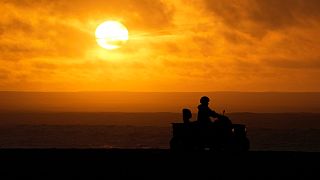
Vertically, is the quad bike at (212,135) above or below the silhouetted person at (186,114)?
below

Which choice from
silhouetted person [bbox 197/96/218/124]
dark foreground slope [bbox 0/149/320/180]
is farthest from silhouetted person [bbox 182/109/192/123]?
dark foreground slope [bbox 0/149/320/180]

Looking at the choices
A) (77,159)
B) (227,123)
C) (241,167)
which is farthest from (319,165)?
(77,159)

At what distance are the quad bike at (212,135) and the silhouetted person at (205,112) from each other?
0.51 ft

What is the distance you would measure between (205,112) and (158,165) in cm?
364

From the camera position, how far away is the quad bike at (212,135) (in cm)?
2156

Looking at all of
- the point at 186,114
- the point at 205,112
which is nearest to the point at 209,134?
the point at 205,112

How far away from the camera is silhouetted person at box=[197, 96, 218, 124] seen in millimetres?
21328

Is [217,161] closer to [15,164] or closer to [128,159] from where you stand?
[128,159]

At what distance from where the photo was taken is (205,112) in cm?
2144

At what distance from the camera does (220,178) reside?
15844 mm

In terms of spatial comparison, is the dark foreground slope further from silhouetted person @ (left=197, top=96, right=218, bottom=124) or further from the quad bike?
silhouetted person @ (left=197, top=96, right=218, bottom=124)

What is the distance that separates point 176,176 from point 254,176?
1966mm

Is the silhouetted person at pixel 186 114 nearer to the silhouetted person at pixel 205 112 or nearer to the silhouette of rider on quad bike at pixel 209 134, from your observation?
the silhouette of rider on quad bike at pixel 209 134

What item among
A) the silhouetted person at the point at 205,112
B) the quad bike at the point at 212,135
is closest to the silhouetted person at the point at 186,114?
the quad bike at the point at 212,135
